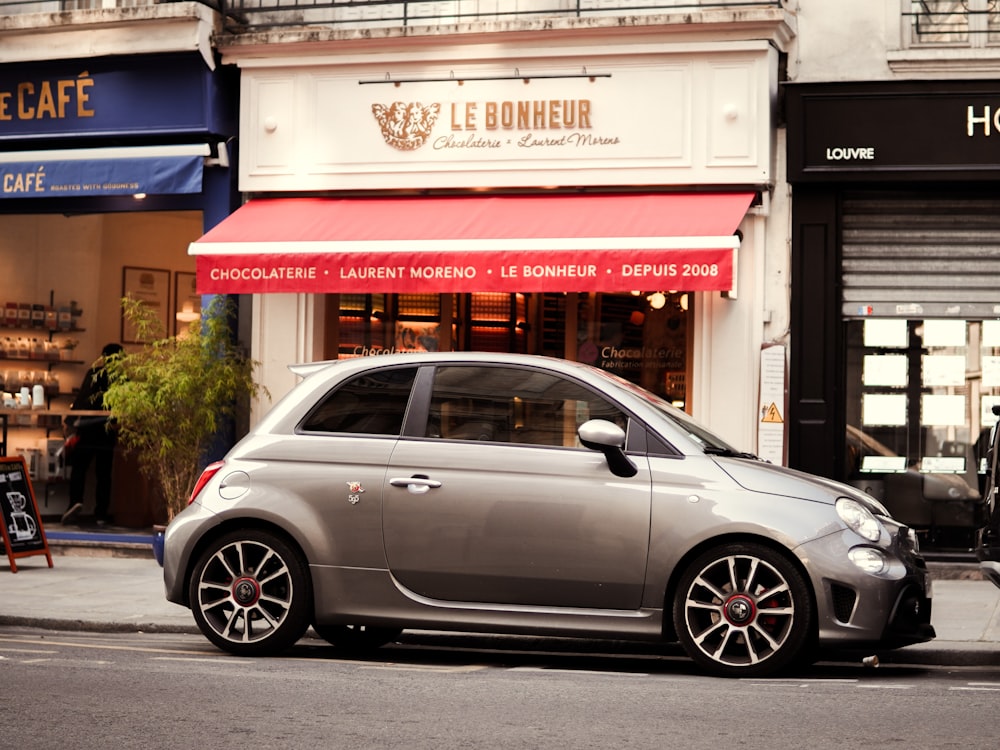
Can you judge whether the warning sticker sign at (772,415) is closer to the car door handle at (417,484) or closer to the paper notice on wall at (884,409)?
the paper notice on wall at (884,409)

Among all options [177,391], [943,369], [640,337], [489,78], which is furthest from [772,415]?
[177,391]

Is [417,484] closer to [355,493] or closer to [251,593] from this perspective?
[355,493]

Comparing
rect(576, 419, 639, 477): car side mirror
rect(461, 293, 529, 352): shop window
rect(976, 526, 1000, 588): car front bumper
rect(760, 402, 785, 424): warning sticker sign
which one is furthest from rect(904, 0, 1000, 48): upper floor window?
rect(576, 419, 639, 477): car side mirror

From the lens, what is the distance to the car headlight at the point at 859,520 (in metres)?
7.45

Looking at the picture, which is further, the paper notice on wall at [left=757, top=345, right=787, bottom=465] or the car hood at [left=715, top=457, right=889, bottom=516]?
the paper notice on wall at [left=757, top=345, right=787, bottom=465]

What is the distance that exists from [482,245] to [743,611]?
20.5ft

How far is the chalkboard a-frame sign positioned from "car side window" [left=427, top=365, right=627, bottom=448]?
19.7 feet

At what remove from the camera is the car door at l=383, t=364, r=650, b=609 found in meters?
7.55

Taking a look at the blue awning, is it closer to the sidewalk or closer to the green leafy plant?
the green leafy plant

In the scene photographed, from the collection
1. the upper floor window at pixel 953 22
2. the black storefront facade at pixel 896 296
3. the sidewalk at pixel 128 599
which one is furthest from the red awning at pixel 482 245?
the sidewalk at pixel 128 599

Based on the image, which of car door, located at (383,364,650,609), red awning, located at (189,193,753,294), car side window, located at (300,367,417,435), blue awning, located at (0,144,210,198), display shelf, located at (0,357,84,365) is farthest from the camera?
display shelf, located at (0,357,84,365)

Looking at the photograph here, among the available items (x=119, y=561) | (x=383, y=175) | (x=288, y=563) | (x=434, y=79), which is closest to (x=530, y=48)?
(x=434, y=79)

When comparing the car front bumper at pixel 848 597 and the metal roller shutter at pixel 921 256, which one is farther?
the metal roller shutter at pixel 921 256

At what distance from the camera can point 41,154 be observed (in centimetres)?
1493
